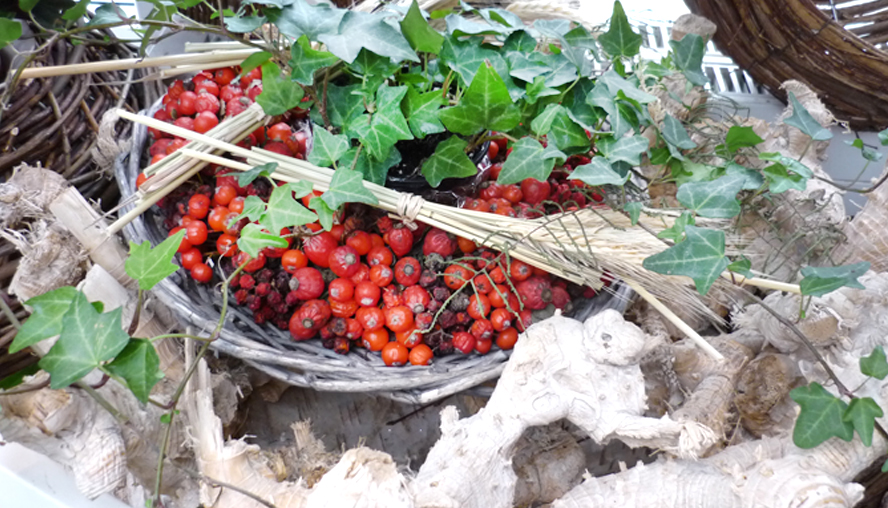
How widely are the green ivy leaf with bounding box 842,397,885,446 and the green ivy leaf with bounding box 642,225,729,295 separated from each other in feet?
0.68

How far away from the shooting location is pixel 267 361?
0.92 m

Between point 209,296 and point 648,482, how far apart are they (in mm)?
732

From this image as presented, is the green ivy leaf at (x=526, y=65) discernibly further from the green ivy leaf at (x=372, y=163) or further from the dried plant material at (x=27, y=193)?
the dried plant material at (x=27, y=193)

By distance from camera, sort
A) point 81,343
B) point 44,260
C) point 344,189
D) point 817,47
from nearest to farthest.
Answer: point 81,343
point 344,189
point 44,260
point 817,47

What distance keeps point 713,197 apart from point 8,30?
906mm

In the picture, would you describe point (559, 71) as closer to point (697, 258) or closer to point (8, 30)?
point (697, 258)

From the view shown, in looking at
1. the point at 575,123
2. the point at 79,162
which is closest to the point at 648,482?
the point at 575,123

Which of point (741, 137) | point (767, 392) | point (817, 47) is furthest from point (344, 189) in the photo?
point (817, 47)

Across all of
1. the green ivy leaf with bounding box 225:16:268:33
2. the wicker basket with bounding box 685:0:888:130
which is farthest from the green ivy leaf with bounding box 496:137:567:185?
the wicker basket with bounding box 685:0:888:130

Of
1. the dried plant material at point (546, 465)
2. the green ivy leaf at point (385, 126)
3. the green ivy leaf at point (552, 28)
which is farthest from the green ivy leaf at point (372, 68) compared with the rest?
the dried plant material at point (546, 465)

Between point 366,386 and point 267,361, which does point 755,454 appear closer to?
point 366,386

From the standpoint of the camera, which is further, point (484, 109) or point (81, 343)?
point (484, 109)

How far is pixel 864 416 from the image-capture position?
0.67 metres

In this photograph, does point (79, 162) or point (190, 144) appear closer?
point (190, 144)
